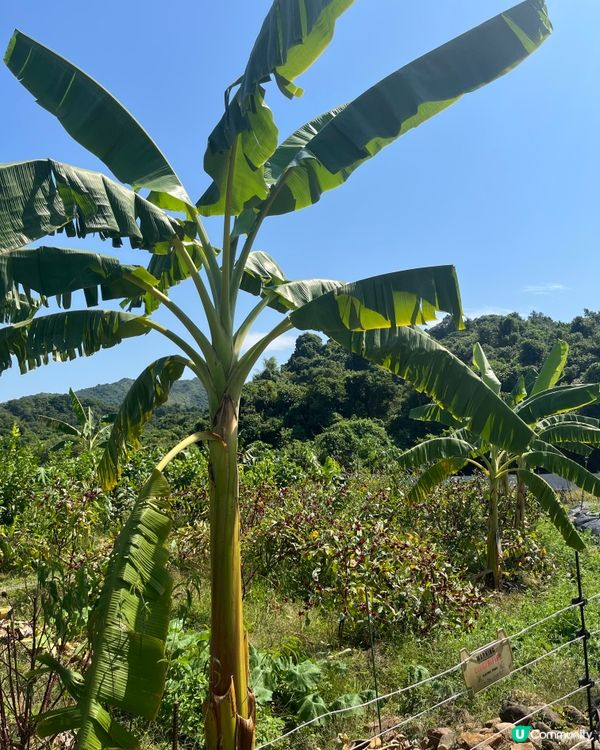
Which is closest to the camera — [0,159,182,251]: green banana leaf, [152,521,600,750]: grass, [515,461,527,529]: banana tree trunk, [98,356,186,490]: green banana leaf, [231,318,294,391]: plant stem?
[0,159,182,251]: green banana leaf

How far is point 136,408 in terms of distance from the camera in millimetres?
4473

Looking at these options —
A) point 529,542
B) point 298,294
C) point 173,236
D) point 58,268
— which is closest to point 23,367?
A: point 58,268

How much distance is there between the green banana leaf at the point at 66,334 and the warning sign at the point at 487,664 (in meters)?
2.90

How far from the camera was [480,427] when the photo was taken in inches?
154

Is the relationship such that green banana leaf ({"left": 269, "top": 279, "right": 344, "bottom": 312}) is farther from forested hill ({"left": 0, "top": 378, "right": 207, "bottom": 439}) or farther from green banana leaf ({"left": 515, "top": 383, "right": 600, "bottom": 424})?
forested hill ({"left": 0, "top": 378, "right": 207, "bottom": 439})

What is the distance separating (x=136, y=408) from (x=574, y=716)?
3.97 metres

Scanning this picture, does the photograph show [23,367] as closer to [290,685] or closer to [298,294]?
[298,294]

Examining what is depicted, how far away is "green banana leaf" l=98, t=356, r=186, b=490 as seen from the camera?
419 centimetres

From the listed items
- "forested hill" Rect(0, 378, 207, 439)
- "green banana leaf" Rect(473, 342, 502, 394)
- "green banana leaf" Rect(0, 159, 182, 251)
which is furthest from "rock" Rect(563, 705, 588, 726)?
"forested hill" Rect(0, 378, 207, 439)

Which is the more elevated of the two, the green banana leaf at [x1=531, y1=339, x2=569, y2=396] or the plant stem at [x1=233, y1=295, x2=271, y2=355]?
the green banana leaf at [x1=531, y1=339, x2=569, y2=396]

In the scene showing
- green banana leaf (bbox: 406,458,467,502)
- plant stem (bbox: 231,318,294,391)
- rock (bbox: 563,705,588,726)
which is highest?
plant stem (bbox: 231,318,294,391)

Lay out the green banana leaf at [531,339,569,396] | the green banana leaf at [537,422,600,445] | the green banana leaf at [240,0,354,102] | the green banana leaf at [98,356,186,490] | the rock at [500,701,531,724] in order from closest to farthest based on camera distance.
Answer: the green banana leaf at [240,0,354,102] → the rock at [500,701,531,724] → the green banana leaf at [98,356,186,490] → the green banana leaf at [537,422,600,445] → the green banana leaf at [531,339,569,396]

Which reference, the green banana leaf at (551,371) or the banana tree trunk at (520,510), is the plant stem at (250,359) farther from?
the banana tree trunk at (520,510)

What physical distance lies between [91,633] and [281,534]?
16.3ft
